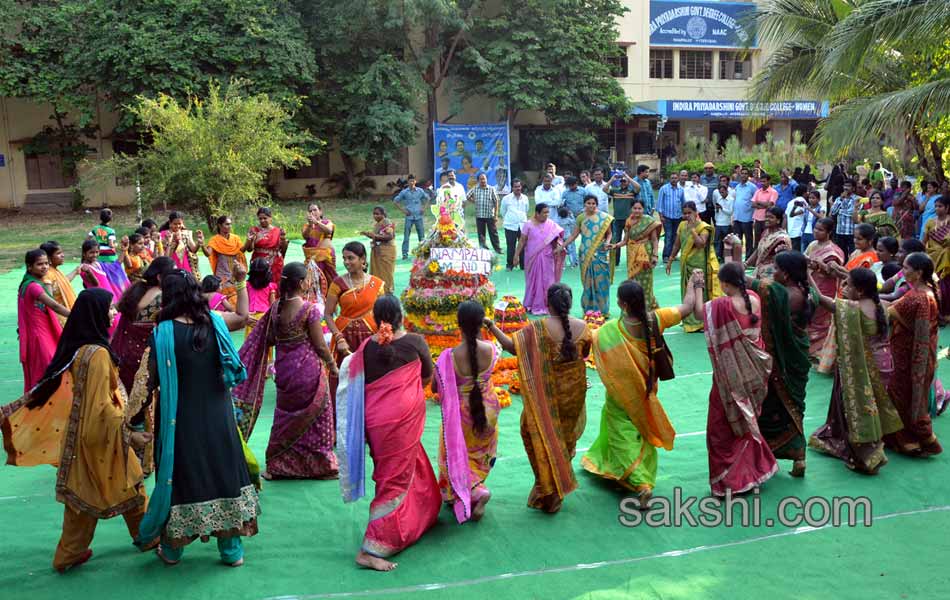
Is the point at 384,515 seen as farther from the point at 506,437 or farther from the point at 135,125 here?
the point at 135,125

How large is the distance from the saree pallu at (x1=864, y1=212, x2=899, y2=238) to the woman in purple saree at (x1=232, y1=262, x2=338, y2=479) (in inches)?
315

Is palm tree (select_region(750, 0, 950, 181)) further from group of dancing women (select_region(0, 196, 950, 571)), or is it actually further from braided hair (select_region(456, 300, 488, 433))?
braided hair (select_region(456, 300, 488, 433))

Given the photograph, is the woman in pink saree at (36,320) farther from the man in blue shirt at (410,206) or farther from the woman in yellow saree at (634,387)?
the man in blue shirt at (410,206)

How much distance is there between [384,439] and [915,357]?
3748mm

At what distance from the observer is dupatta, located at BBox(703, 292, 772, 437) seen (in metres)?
5.19

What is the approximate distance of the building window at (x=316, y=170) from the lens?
102 ft

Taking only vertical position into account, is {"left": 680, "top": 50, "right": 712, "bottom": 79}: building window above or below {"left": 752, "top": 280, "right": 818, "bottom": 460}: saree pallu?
above

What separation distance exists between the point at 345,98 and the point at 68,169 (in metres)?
8.95

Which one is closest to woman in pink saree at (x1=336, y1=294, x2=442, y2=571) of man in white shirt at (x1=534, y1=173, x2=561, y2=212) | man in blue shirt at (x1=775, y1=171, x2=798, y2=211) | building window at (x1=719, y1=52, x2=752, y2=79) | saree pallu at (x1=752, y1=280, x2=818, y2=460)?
saree pallu at (x1=752, y1=280, x2=818, y2=460)

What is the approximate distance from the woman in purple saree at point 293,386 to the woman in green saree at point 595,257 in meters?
5.23

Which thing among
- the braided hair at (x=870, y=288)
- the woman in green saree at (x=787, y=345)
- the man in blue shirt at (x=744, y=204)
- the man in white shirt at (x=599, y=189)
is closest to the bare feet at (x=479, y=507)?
the woman in green saree at (x=787, y=345)

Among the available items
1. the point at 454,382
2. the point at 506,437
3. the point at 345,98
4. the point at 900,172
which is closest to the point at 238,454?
the point at 454,382

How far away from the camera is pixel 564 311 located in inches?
198

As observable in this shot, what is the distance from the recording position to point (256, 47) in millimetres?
25328
